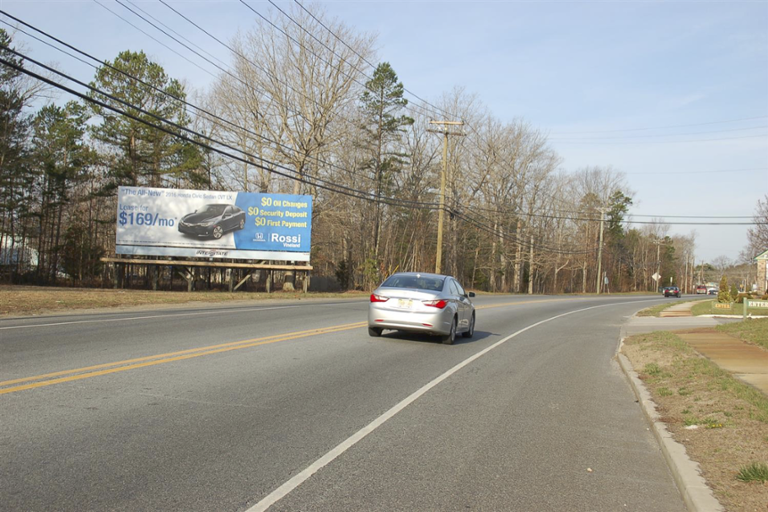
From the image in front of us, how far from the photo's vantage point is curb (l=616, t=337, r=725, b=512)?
15.3 feet

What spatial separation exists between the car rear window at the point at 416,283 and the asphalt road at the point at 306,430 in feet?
6.24

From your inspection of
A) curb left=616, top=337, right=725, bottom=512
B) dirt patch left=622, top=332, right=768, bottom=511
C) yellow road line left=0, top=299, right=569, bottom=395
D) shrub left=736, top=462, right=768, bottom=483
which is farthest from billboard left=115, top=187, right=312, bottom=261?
shrub left=736, top=462, right=768, bottom=483

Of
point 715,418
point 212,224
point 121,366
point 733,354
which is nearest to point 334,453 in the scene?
point 715,418

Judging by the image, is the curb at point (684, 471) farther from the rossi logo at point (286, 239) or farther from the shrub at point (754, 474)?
the rossi logo at point (286, 239)

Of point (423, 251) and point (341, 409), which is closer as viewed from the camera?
point (341, 409)

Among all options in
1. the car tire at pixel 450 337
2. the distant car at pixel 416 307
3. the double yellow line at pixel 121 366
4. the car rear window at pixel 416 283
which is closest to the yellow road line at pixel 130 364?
the double yellow line at pixel 121 366

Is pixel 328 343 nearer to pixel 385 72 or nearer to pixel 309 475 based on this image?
pixel 309 475

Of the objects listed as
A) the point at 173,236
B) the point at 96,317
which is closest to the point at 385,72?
the point at 173,236

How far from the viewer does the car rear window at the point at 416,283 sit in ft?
45.3

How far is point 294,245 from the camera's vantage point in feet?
118

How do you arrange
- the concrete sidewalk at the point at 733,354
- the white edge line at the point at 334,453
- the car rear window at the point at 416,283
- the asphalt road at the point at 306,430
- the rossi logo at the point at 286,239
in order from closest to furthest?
the white edge line at the point at 334,453 < the asphalt road at the point at 306,430 < the concrete sidewalk at the point at 733,354 < the car rear window at the point at 416,283 < the rossi logo at the point at 286,239

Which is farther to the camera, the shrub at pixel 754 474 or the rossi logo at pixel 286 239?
the rossi logo at pixel 286 239

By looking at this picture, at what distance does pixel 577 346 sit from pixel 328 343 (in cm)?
667

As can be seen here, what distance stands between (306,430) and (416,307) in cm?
712
